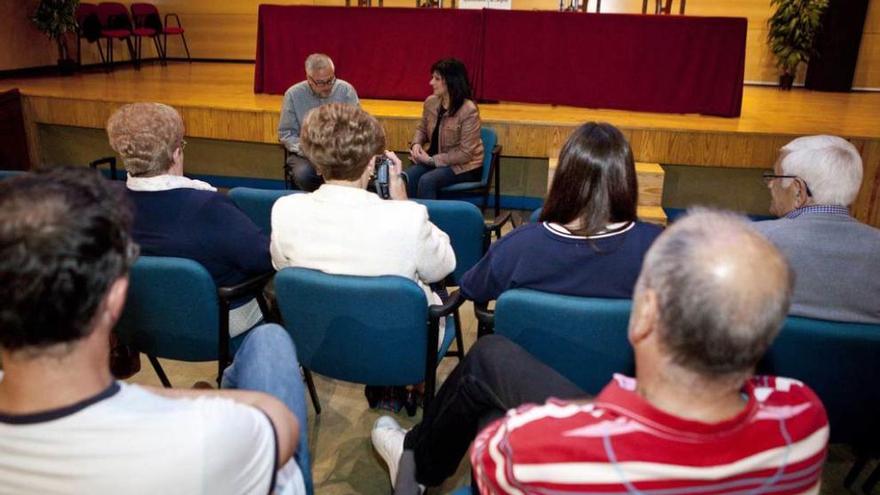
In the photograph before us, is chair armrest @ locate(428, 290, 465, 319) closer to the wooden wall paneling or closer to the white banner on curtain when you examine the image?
the wooden wall paneling

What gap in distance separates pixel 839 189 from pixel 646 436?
4.92 feet

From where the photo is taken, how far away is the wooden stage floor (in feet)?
15.0

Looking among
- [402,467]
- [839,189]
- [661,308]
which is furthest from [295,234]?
[839,189]

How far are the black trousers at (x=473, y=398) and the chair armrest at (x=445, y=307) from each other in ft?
1.06

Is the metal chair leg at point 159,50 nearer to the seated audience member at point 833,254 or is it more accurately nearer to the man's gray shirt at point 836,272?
the seated audience member at point 833,254

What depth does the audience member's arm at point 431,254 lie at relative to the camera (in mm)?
1922

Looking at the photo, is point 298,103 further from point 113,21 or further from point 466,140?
point 113,21

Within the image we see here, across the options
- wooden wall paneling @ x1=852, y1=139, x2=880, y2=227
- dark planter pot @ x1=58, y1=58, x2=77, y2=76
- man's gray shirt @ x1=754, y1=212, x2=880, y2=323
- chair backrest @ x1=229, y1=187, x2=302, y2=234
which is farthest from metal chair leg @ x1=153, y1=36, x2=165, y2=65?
man's gray shirt @ x1=754, y1=212, x2=880, y2=323

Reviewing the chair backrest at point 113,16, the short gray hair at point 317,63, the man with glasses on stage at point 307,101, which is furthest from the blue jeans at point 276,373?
the chair backrest at point 113,16

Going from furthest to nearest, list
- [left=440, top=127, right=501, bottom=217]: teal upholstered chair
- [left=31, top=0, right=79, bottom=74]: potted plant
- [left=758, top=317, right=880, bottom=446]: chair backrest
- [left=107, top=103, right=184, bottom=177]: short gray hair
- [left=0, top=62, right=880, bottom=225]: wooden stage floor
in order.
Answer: [left=31, top=0, right=79, bottom=74]: potted plant, [left=0, top=62, right=880, bottom=225]: wooden stage floor, [left=440, top=127, right=501, bottom=217]: teal upholstered chair, [left=107, top=103, right=184, bottom=177]: short gray hair, [left=758, top=317, right=880, bottom=446]: chair backrest

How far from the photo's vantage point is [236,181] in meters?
5.70

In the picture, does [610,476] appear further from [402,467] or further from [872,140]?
[872,140]

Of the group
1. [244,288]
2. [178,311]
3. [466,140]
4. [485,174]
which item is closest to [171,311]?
[178,311]

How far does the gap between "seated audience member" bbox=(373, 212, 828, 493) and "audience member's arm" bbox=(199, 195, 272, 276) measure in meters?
1.33
